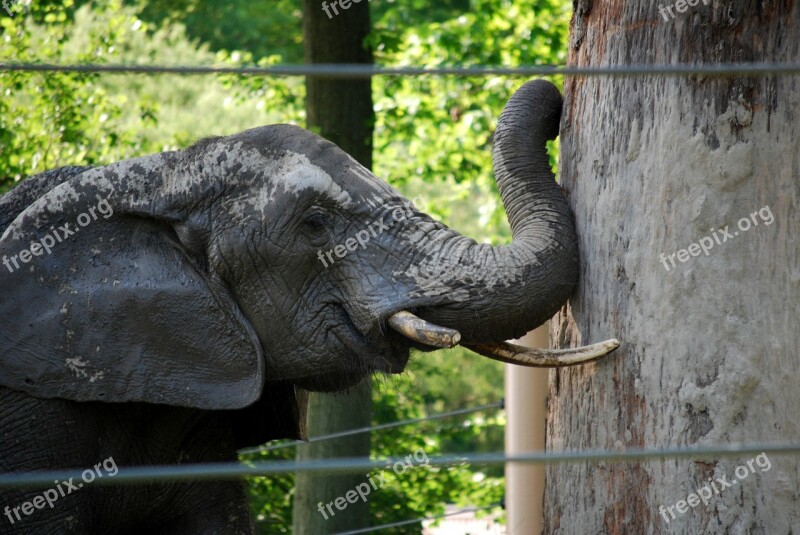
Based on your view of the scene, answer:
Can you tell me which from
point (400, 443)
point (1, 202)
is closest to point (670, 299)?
point (1, 202)

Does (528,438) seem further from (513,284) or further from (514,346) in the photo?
(513,284)

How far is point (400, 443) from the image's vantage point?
727 centimetres

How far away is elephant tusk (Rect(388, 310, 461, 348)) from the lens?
11.0 feet

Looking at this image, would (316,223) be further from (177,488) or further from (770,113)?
(770,113)

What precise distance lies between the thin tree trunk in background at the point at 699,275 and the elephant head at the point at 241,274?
277 mm

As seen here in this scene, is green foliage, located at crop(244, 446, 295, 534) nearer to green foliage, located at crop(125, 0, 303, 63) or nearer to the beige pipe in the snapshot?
the beige pipe

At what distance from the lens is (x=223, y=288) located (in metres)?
3.62

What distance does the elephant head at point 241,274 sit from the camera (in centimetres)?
350

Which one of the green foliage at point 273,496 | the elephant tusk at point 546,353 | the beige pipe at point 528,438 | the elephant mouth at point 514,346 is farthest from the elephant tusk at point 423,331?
the green foliage at point 273,496

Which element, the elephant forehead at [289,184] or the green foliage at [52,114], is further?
the green foliage at [52,114]

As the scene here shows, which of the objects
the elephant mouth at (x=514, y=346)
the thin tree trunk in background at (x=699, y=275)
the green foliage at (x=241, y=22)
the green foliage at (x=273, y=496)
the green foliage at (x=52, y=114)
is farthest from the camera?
the green foliage at (x=241, y=22)

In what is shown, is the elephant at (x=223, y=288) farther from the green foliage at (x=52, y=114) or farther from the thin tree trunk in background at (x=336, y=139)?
the green foliage at (x=52, y=114)

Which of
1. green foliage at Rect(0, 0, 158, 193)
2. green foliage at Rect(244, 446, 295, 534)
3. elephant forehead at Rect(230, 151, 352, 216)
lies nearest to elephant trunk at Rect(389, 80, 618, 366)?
elephant forehead at Rect(230, 151, 352, 216)

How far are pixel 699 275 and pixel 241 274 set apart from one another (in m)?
1.39
